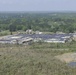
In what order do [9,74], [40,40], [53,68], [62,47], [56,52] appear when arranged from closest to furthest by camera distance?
[9,74] < [53,68] < [56,52] < [62,47] < [40,40]

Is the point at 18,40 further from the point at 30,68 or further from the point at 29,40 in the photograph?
the point at 30,68

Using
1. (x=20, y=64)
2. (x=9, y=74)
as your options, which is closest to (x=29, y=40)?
(x=20, y=64)

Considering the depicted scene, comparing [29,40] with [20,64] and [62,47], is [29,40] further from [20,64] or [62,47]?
[20,64]

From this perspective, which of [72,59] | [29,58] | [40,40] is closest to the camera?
[29,58]

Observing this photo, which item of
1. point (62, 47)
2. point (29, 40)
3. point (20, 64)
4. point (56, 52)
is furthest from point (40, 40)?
point (20, 64)

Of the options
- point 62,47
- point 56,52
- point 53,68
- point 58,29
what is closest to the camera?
point 53,68

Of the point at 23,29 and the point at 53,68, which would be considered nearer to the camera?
the point at 53,68

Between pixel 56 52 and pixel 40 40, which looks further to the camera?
pixel 40 40

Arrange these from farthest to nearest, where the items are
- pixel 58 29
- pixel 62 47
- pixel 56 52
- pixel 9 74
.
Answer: pixel 58 29, pixel 62 47, pixel 56 52, pixel 9 74

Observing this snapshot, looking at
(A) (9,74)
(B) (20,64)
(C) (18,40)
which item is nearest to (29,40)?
(C) (18,40)
